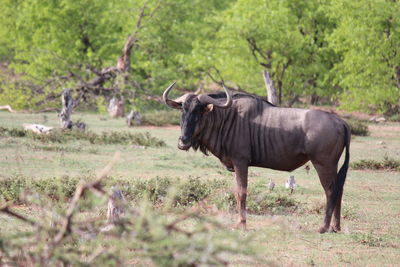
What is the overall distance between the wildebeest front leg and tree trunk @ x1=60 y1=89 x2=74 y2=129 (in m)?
14.3

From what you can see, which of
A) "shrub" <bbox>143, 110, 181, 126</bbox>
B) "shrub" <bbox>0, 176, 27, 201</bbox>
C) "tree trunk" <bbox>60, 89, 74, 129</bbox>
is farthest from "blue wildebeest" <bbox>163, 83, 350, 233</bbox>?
"shrub" <bbox>143, 110, 181, 126</bbox>

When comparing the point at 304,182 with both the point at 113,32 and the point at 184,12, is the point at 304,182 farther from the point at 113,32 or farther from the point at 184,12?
the point at 113,32

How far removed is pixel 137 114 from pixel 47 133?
8.22m

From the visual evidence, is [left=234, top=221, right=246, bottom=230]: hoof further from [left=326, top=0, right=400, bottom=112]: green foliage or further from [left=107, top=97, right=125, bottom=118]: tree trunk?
[left=107, top=97, right=125, bottom=118]: tree trunk

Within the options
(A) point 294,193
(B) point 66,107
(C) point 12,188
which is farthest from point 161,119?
(C) point 12,188

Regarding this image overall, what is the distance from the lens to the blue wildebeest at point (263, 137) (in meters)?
9.42

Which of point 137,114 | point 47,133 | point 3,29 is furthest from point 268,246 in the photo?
point 3,29

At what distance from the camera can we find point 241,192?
9484 millimetres

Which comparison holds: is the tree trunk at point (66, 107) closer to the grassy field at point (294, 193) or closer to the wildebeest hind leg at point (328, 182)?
the grassy field at point (294, 193)

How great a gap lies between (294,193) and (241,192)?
3.79m

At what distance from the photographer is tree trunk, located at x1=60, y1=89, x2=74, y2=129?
23250mm

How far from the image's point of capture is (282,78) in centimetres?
3319

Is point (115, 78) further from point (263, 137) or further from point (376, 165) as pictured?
point (263, 137)

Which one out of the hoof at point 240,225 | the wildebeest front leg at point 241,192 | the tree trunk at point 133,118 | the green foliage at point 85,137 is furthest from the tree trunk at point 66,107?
the hoof at point 240,225
